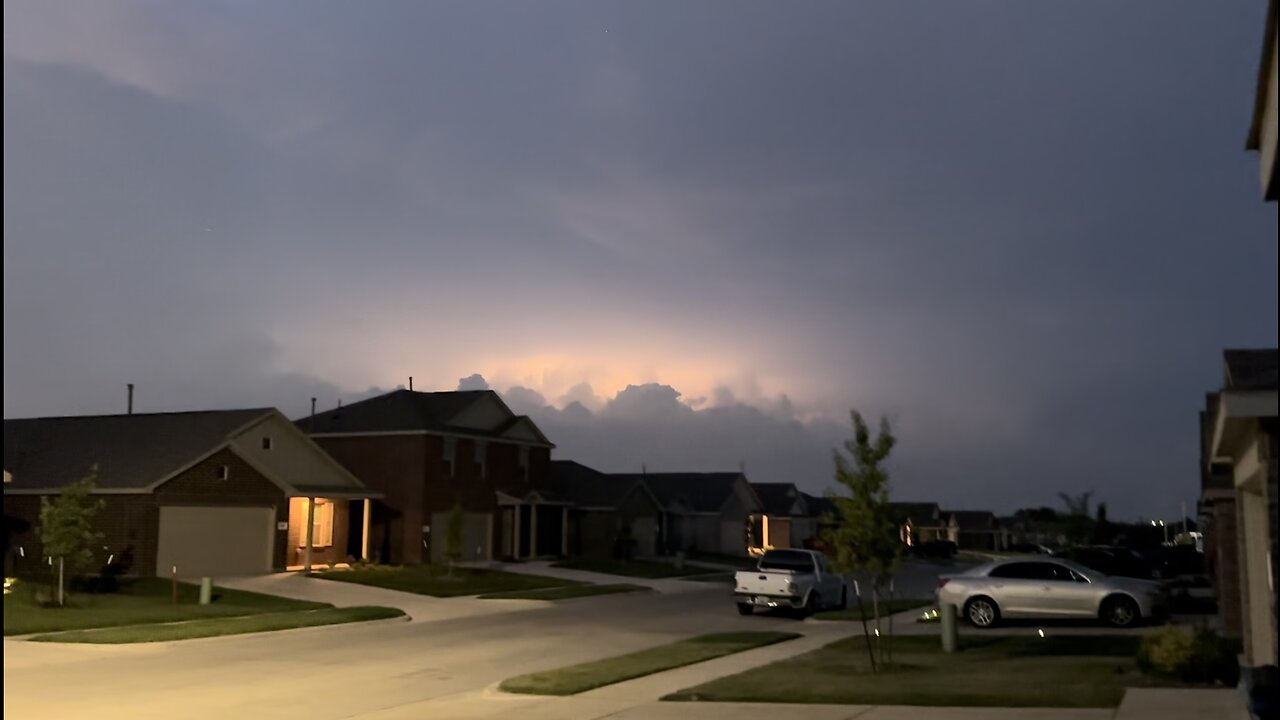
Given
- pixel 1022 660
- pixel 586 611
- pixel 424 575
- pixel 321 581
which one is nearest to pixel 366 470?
pixel 424 575

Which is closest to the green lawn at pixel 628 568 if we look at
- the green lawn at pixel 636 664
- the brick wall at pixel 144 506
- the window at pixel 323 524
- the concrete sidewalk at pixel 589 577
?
the concrete sidewalk at pixel 589 577

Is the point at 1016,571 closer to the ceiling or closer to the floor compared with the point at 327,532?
closer to the floor

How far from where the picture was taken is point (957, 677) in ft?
54.3

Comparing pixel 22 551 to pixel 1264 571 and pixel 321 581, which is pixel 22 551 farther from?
pixel 1264 571

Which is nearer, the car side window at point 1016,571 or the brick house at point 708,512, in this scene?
the car side window at point 1016,571

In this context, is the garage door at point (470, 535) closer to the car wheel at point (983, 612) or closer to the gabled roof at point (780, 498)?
the car wheel at point (983, 612)

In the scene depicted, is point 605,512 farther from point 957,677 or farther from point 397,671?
point 957,677

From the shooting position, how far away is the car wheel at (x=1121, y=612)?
23.7m

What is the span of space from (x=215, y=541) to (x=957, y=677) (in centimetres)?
2741

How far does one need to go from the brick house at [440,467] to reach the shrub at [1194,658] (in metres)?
35.1

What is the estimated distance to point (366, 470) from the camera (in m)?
49.3

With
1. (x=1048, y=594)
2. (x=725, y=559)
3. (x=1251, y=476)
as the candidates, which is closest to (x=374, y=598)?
(x=1048, y=594)

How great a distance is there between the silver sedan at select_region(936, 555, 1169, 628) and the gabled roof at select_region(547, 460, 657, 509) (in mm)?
40100

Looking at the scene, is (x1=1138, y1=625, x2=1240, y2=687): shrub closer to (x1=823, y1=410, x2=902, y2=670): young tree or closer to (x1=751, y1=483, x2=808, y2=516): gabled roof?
(x1=823, y1=410, x2=902, y2=670): young tree
